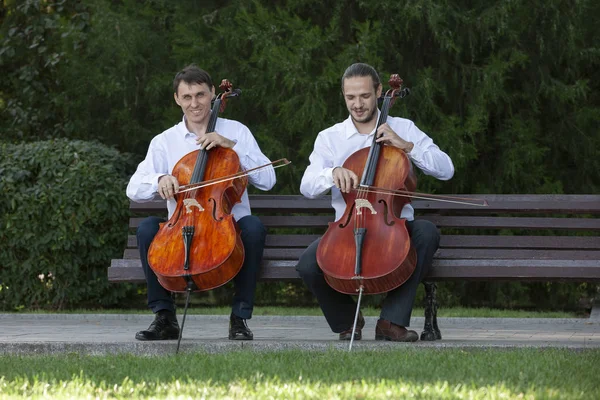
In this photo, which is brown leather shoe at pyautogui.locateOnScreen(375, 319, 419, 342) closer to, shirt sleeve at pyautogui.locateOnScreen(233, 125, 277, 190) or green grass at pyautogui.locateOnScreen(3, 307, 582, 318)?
shirt sleeve at pyautogui.locateOnScreen(233, 125, 277, 190)

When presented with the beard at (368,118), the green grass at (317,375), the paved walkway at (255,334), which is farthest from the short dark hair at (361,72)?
the green grass at (317,375)

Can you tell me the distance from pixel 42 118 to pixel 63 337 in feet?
16.2

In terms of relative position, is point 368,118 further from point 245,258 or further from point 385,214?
point 245,258

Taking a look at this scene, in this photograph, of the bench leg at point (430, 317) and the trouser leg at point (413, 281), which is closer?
the trouser leg at point (413, 281)

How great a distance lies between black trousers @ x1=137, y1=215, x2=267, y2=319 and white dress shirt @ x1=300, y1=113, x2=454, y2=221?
32 centimetres

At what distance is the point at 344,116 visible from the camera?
880cm

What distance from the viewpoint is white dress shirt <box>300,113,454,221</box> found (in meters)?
5.45

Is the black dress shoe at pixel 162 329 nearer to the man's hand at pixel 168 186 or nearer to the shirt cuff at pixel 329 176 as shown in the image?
the man's hand at pixel 168 186

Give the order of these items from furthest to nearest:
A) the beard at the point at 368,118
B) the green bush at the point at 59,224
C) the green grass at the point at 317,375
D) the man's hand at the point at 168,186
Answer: the green bush at the point at 59,224 → the beard at the point at 368,118 → the man's hand at the point at 168,186 → the green grass at the point at 317,375

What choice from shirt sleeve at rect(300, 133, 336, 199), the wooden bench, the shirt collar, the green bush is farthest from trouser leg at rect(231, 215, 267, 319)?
the green bush

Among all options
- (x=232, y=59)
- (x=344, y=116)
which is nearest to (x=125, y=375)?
(x=344, y=116)

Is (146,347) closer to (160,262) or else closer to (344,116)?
(160,262)

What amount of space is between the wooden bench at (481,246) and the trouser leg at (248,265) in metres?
0.16

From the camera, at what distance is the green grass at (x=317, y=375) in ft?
11.9
